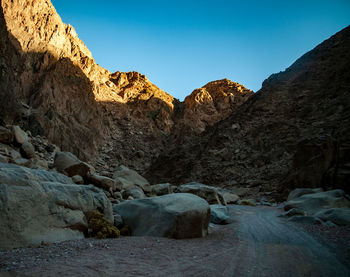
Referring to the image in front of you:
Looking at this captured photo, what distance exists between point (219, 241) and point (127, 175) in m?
13.2

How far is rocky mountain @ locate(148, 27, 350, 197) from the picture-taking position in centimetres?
1634

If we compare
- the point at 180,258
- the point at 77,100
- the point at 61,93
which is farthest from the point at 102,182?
the point at 77,100

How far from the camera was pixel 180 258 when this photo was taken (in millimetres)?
3926

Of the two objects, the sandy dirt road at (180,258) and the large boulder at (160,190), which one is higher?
the sandy dirt road at (180,258)

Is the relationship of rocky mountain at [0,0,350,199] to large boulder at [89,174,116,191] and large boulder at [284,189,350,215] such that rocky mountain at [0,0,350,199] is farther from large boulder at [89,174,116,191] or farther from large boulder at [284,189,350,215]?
large boulder at [89,174,116,191]

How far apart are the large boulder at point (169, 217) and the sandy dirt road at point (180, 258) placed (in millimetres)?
438

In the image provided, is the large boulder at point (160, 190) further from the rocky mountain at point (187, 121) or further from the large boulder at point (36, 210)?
the rocky mountain at point (187, 121)

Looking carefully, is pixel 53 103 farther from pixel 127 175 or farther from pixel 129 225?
pixel 129 225

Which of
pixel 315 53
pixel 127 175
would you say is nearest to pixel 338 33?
pixel 315 53

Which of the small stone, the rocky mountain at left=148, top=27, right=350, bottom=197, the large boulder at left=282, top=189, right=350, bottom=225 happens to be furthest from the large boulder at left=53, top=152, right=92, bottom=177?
the small stone

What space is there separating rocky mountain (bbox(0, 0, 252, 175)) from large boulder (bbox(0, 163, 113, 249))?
12346mm

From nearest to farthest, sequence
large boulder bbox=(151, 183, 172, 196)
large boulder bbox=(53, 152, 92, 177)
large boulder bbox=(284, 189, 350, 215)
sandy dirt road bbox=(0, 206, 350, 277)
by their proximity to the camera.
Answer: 1. sandy dirt road bbox=(0, 206, 350, 277)
2. large boulder bbox=(284, 189, 350, 215)
3. large boulder bbox=(53, 152, 92, 177)
4. large boulder bbox=(151, 183, 172, 196)

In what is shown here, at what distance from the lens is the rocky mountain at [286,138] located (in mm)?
16344

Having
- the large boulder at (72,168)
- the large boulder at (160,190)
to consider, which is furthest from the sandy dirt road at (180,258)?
the large boulder at (160,190)
